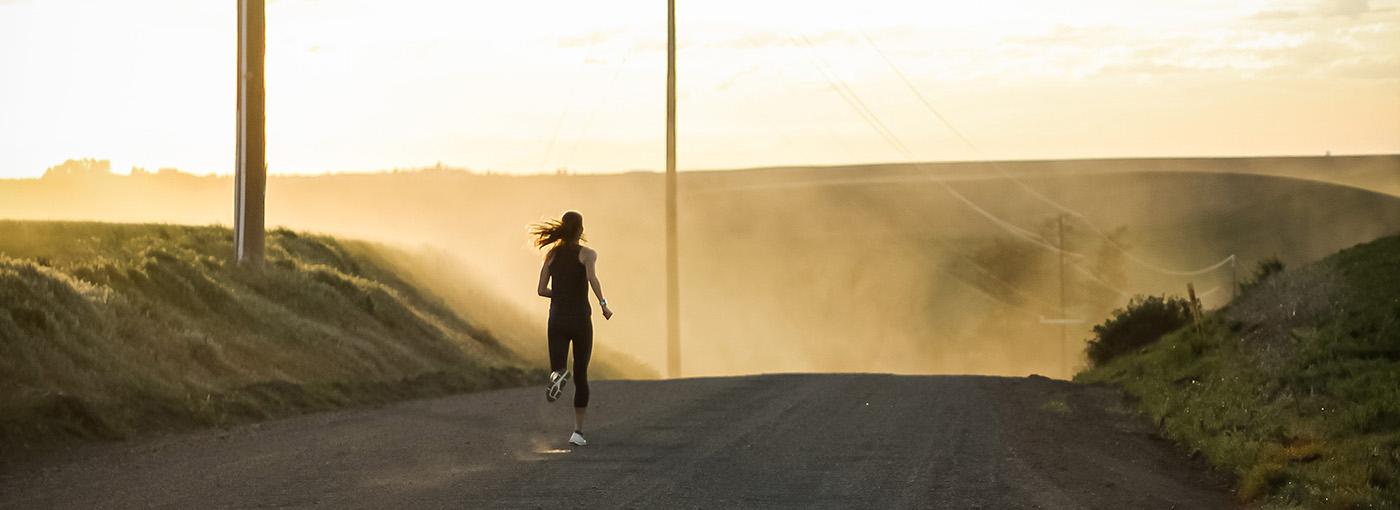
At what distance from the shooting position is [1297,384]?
16.7m

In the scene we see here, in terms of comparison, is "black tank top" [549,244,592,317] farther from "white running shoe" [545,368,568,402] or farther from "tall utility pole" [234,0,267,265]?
"tall utility pole" [234,0,267,265]

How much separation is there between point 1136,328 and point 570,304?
65.1 feet

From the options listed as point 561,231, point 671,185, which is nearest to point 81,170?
point 671,185

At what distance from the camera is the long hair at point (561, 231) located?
14.6 metres

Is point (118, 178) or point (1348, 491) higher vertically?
point (118, 178)

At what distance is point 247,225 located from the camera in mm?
25000

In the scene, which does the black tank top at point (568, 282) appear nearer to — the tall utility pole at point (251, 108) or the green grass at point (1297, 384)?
the green grass at point (1297, 384)

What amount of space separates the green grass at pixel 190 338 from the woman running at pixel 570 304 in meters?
4.53

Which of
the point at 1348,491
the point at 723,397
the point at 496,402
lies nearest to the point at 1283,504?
the point at 1348,491

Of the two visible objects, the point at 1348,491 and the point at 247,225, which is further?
the point at 247,225

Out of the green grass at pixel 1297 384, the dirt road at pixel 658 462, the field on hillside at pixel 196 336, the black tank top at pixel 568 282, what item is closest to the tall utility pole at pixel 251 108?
the field on hillside at pixel 196 336

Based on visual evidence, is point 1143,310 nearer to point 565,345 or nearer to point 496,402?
point 496,402

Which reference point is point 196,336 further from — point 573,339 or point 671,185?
A: point 671,185

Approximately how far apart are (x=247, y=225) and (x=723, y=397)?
352 inches
